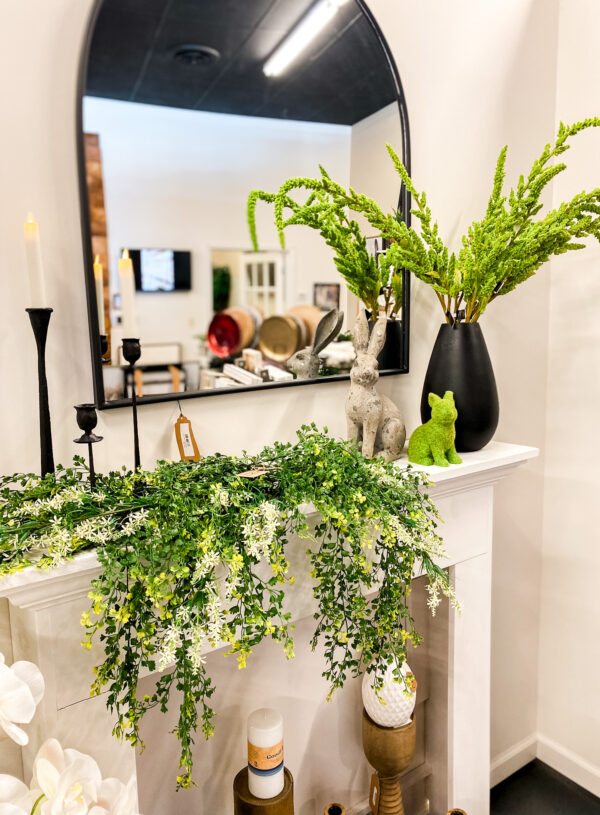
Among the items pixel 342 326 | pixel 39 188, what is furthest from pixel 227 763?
pixel 39 188

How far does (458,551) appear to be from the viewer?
1438 mm

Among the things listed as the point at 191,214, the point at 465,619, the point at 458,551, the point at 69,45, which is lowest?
the point at 465,619

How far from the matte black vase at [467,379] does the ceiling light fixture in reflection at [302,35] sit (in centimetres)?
64

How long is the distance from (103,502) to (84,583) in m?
0.13

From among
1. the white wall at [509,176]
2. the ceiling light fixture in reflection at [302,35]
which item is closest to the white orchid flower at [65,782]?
the white wall at [509,176]

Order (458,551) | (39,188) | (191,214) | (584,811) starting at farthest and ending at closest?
(584,811) → (458,551) → (191,214) → (39,188)

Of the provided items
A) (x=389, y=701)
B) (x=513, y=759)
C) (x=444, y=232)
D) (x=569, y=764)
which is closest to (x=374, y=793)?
(x=389, y=701)

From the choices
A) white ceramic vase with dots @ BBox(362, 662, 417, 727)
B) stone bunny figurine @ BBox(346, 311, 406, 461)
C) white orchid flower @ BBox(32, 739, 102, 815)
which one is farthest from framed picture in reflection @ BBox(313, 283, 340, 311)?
white orchid flower @ BBox(32, 739, 102, 815)

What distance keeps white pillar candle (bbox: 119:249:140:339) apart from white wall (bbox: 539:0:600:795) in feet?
4.18

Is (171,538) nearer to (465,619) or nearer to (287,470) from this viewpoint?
(287,470)

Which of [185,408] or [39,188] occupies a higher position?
[39,188]

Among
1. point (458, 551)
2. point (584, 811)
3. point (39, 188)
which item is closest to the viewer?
point (39, 188)

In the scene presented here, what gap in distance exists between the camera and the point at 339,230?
122 cm

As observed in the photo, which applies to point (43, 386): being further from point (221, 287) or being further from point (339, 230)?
point (339, 230)
